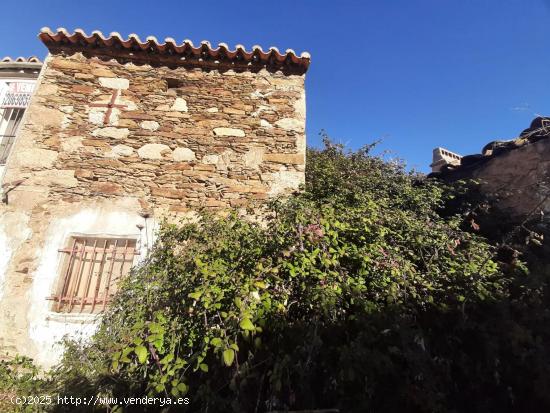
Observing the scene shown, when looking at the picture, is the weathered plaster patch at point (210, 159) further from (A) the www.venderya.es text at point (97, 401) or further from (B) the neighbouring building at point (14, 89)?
(B) the neighbouring building at point (14, 89)

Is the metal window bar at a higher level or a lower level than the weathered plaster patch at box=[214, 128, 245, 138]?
higher

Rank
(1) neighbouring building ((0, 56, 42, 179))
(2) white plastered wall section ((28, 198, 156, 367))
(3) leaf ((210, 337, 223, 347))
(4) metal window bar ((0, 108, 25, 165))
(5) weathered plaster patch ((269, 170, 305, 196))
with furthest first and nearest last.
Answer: (1) neighbouring building ((0, 56, 42, 179)) < (4) metal window bar ((0, 108, 25, 165)) < (5) weathered plaster patch ((269, 170, 305, 196)) < (2) white plastered wall section ((28, 198, 156, 367)) < (3) leaf ((210, 337, 223, 347))

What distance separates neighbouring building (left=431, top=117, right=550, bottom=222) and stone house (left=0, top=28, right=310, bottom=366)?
296 cm

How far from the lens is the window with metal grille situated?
3619 mm

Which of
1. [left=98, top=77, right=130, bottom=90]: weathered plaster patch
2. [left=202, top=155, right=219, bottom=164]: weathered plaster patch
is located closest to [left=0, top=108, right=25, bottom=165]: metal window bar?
[left=98, top=77, right=130, bottom=90]: weathered plaster patch

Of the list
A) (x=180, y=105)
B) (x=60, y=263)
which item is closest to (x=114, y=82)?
(x=180, y=105)

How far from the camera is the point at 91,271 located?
147 inches

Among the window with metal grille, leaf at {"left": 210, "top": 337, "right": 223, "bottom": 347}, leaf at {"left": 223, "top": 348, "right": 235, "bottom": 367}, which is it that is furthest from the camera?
the window with metal grille

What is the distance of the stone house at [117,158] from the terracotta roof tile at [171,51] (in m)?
0.01

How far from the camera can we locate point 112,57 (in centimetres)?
447

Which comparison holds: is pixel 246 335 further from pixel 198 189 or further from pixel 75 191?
pixel 75 191

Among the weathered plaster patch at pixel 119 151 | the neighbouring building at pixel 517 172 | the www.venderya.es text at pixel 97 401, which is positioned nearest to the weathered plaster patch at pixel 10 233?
the weathered plaster patch at pixel 119 151

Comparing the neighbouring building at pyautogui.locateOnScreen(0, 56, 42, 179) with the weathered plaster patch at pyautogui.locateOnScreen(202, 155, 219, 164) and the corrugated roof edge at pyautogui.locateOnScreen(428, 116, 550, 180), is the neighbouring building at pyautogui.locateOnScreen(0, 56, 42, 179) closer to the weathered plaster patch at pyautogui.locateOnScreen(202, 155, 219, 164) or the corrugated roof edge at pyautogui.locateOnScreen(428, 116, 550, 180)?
the weathered plaster patch at pyautogui.locateOnScreen(202, 155, 219, 164)

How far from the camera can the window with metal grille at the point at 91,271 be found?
3619 millimetres
